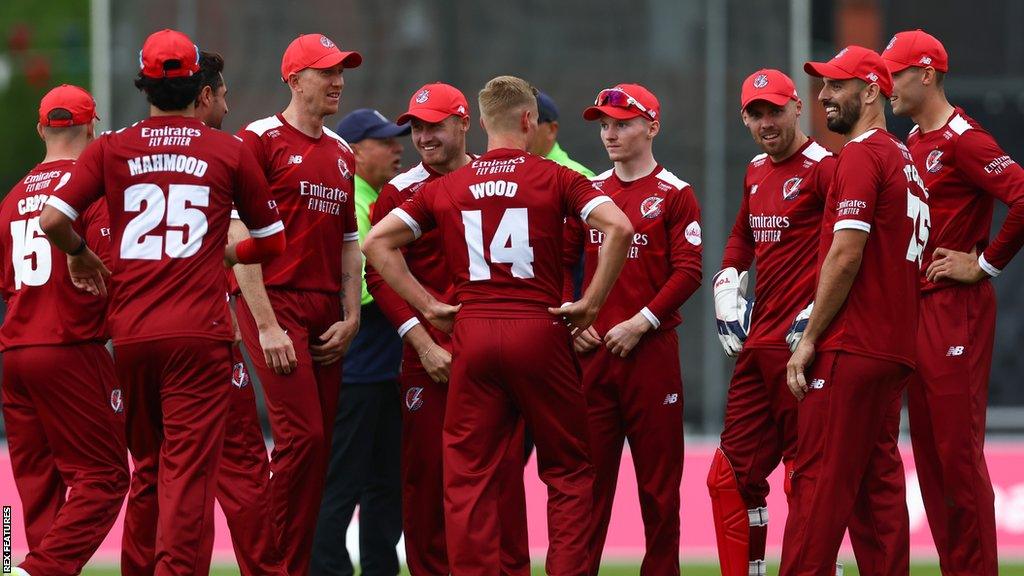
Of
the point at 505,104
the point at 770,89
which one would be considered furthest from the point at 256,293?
the point at 770,89

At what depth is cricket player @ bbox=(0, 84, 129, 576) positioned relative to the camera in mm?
6645

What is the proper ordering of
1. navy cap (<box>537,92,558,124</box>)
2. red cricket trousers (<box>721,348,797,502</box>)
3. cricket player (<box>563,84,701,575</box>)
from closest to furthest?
red cricket trousers (<box>721,348,797,502</box>) < cricket player (<box>563,84,701,575</box>) < navy cap (<box>537,92,558,124</box>)

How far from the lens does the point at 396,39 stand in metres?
11.1

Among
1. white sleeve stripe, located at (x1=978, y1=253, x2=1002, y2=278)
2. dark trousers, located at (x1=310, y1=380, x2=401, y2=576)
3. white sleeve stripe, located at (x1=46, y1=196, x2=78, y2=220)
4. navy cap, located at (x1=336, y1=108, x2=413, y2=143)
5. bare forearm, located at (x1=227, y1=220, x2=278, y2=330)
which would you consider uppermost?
navy cap, located at (x1=336, y1=108, x2=413, y2=143)

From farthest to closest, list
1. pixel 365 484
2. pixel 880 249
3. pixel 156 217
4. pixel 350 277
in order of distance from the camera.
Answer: pixel 365 484, pixel 350 277, pixel 880 249, pixel 156 217

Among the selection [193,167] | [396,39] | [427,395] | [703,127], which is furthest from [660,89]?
[193,167]

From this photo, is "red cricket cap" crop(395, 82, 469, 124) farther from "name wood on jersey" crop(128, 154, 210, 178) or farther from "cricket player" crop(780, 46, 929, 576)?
"cricket player" crop(780, 46, 929, 576)

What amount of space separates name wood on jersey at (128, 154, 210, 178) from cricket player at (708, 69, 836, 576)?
247cm

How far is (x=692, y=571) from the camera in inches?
342

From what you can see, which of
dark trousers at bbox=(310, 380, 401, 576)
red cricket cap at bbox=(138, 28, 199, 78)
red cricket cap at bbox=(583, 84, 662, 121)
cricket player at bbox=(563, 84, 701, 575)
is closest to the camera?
red cricket cap at bbox=(138, 28, 199, 78)

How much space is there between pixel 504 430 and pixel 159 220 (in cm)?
161

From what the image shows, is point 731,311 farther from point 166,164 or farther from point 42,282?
point 42,282

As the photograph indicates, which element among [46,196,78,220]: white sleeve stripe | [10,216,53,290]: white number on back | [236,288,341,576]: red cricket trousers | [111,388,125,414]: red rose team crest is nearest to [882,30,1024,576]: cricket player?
[236,288,341,576]: red cricket trousers

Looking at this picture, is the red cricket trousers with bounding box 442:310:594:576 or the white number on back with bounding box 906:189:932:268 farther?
the red cricket trousers with bounding box 442:310:594:576
